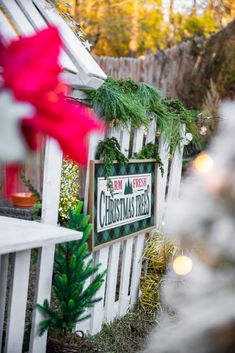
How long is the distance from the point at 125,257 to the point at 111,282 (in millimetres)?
254

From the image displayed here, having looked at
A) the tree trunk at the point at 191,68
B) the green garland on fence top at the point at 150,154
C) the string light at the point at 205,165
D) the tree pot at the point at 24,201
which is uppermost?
the tree trunk at the point at 191,68

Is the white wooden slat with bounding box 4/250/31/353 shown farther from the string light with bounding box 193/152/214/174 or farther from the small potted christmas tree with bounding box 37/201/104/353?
the string light with bounding box 193/152/214/174

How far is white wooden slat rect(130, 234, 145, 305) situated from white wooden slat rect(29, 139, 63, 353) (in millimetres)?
1154

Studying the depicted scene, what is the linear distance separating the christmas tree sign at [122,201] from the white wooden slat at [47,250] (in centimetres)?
30

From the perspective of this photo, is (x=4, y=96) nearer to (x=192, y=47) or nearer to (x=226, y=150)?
(x=226, y=150)

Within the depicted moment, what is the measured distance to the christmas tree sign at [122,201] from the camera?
2986 millimetres

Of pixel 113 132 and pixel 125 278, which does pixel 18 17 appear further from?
pixel 125 278

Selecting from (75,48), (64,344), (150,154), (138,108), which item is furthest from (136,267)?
(75,48)

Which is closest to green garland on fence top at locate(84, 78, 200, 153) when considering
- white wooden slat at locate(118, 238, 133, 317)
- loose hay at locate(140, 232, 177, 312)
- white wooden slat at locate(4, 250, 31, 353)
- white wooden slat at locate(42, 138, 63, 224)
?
white wooden slat at locate(42, 138, 63, 224)

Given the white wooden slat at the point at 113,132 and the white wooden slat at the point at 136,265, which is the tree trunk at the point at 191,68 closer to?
the white wooden slat at the point at 136,265

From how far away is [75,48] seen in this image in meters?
2.59

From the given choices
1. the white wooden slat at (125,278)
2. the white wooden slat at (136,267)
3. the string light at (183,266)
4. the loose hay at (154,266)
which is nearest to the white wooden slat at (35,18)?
the string light at (183,266)

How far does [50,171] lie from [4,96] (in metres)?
1.99

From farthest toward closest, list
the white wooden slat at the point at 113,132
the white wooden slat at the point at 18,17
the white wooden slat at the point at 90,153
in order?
the white wooden slat at the point at 113,132 < the white wooden slat at the point at 90,153 < the white wooden slat at the point at 18,17
